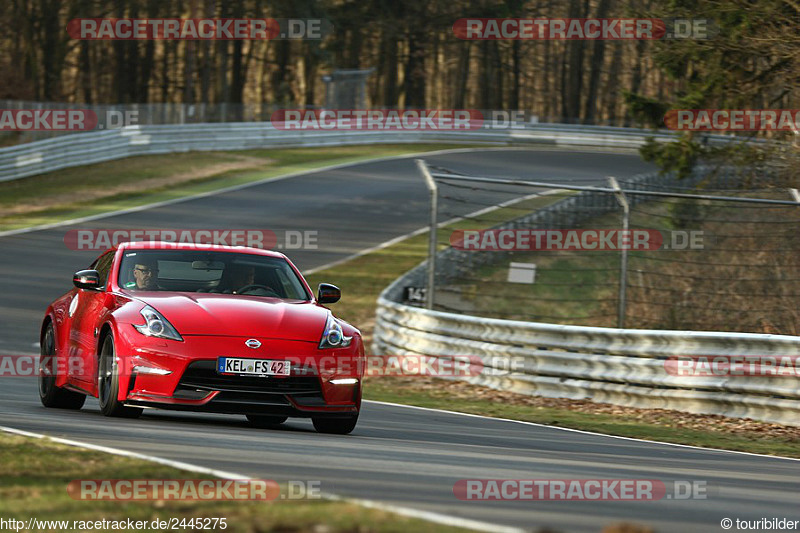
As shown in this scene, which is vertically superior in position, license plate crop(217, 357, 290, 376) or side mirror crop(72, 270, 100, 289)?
side mirror crop(72, 270, 100, 289)

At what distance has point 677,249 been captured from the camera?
661 inches

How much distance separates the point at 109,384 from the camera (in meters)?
9.38

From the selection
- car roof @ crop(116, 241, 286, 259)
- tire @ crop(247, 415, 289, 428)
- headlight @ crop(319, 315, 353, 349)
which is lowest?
tire @ crop(247, 415, 289, 428)

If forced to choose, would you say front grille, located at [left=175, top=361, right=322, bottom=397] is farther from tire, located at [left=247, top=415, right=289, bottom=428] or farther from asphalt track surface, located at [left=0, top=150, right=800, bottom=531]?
tire, located at [left=247, top=415, right=289, bottom=428]

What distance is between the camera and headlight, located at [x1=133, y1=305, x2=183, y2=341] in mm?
9078

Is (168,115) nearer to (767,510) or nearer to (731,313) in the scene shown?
(731,313)

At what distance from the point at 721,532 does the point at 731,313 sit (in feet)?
34.4
